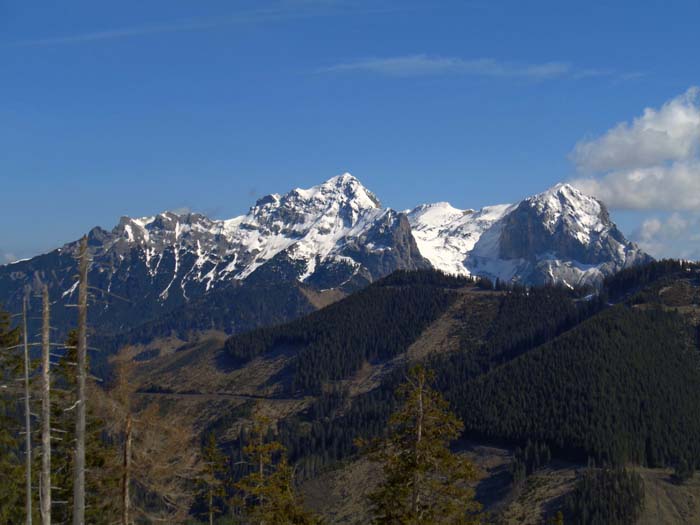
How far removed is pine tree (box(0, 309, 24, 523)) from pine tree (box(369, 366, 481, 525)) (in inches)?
1045

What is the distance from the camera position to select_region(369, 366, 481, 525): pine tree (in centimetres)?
4294

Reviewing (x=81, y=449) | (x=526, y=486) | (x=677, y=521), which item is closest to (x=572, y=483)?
(x=526, y=486)

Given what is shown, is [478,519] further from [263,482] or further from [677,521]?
[677,521]

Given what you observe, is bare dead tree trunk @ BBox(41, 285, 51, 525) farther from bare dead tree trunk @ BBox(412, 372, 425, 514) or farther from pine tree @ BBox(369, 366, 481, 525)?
bare dead tree trunk @ BBox(412, 372, 425, 514)

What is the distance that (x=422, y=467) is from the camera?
42969 mm

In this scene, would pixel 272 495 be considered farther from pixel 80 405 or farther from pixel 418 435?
pixel 80 405

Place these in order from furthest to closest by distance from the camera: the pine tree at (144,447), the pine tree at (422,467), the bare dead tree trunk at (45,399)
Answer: the pine tree at (422,467), the pine tree at (144,447), the bare dead tree trunk at (45,399)

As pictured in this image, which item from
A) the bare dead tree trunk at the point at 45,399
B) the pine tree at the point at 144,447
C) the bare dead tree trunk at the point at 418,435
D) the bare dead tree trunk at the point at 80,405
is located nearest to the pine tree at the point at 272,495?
the pine tree at the point at 144,447

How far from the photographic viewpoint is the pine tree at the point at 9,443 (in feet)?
187

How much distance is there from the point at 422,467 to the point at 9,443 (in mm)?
31062

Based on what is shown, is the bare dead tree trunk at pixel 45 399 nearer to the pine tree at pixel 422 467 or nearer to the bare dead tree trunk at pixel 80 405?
the bare dead tree trunk at pixel 80 405

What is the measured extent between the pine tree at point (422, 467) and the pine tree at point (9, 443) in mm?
26547

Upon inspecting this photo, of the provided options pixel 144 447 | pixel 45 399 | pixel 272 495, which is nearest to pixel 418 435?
pixel 272 495

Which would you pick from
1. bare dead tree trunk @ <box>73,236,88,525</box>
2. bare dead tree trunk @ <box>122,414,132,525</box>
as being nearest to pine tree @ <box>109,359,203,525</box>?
bare dead tree trunk @ <box>122,414,132,525</box>
